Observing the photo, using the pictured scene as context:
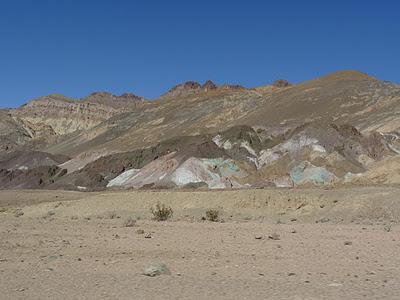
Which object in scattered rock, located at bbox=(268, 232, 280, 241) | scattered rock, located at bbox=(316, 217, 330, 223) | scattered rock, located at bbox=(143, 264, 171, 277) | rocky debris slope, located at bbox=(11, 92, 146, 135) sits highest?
rocky debris slope, located at bbox=(11, 92, 146, 135)

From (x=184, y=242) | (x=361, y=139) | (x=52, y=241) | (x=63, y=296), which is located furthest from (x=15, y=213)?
(x=361, y=139)

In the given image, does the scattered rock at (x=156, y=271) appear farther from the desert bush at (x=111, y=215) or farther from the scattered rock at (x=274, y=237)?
the desert bush at (x=111, y=215)

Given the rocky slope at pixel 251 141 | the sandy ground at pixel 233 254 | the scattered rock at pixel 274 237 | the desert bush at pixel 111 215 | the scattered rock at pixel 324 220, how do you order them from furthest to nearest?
the rocky slope at pixel 251 141 < the desert bush at pixel 111 215 < the scattered rock at pixel 324 220 < the scattered rock at pixel 274 237 < the sandy ground at pixel 233 254

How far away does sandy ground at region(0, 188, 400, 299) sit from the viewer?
10.4 metres

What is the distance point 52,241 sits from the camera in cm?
1856

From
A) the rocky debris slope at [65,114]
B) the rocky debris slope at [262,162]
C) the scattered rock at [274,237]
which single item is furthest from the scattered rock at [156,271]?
the rocky debris slope at [65,114]

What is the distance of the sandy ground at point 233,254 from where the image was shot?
10.4 metres

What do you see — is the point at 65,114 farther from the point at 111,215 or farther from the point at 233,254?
the point at 233,254

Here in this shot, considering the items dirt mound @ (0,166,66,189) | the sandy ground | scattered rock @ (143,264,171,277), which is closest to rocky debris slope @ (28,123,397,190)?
dirt mound @ (0,166,66,189)

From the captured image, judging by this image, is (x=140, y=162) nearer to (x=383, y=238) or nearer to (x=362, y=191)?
(x=362, y=191)

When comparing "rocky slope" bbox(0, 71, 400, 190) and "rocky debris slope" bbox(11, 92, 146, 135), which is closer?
"rocky slope" bbox(0, 71, 400, 190)

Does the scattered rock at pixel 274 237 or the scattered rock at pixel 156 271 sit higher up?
the scattered rock at pixel 274 237

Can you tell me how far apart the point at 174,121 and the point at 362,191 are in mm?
87586

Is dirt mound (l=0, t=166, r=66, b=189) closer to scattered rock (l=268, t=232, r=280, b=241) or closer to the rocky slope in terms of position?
the rocky slope
